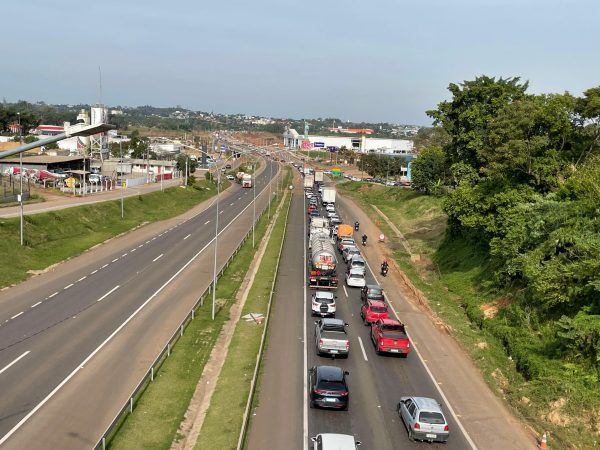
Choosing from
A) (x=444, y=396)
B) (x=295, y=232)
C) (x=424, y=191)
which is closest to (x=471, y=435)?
(x=444, y=396)

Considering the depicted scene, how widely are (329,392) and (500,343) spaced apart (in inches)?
559

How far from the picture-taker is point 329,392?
22.5m

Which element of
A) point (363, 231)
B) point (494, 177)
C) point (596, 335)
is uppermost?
point (494, 177)

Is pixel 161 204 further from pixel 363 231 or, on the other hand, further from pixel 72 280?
pixel 72 280

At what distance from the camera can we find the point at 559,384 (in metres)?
25.0

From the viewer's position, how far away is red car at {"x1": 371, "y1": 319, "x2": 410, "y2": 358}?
97.1ft

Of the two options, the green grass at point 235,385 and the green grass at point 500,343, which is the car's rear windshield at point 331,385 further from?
the green grass at point 500,343

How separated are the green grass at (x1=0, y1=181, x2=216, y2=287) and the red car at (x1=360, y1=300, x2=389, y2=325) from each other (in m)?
25.0

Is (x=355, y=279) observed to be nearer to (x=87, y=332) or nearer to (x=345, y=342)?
(x=345, y=342)

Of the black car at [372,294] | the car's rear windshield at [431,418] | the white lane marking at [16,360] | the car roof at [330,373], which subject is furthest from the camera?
the black car at [372,294]

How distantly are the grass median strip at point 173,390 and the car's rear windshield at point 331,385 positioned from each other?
531 centimetres

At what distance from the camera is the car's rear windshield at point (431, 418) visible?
812 inches

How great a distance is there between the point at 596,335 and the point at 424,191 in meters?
81.2

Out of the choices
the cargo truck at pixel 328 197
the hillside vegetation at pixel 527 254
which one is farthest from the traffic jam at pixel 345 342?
the cargo truck at pixel 328 197
